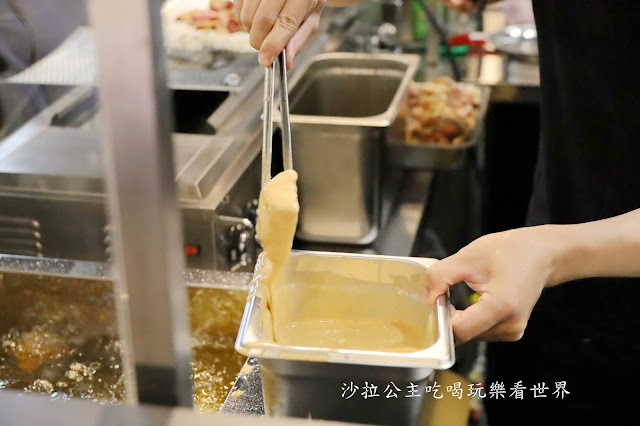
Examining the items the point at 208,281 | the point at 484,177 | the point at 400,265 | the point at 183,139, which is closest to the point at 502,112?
the point at 484,177

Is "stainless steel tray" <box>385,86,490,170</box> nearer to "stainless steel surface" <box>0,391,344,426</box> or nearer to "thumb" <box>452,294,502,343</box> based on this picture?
"thumb" <box>452,294,502,343</box>

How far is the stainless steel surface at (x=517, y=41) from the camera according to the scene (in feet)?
9.95

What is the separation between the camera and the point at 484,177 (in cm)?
300

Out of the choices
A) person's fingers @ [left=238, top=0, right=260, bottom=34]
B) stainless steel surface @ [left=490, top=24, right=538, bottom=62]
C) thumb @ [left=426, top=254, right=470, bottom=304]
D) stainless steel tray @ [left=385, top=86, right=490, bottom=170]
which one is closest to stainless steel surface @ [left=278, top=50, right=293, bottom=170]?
person's fingers @ [left=238, top=0, right=260, bottom=34]

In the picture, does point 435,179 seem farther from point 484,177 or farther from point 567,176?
point 567,176

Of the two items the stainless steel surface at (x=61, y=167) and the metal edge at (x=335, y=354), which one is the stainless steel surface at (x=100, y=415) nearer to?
the metal edge at (x=335, y=354)

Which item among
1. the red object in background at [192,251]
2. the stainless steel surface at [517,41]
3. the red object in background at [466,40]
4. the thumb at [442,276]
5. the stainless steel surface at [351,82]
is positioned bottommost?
the red object in background at [192,251]

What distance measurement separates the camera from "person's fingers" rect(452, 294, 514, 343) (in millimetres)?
979

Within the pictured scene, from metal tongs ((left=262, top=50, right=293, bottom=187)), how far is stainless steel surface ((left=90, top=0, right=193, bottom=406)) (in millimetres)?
447

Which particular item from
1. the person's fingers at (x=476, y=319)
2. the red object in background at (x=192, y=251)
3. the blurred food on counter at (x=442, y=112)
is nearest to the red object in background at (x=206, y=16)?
the blurred food on counter at (x=442, y=112)

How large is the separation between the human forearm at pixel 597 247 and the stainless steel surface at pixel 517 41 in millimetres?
2013

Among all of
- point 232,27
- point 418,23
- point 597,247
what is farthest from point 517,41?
point 597,247

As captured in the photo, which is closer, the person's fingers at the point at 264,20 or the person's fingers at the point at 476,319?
the person's fingers at the point at 476,319

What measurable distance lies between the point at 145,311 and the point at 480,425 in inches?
85.3
